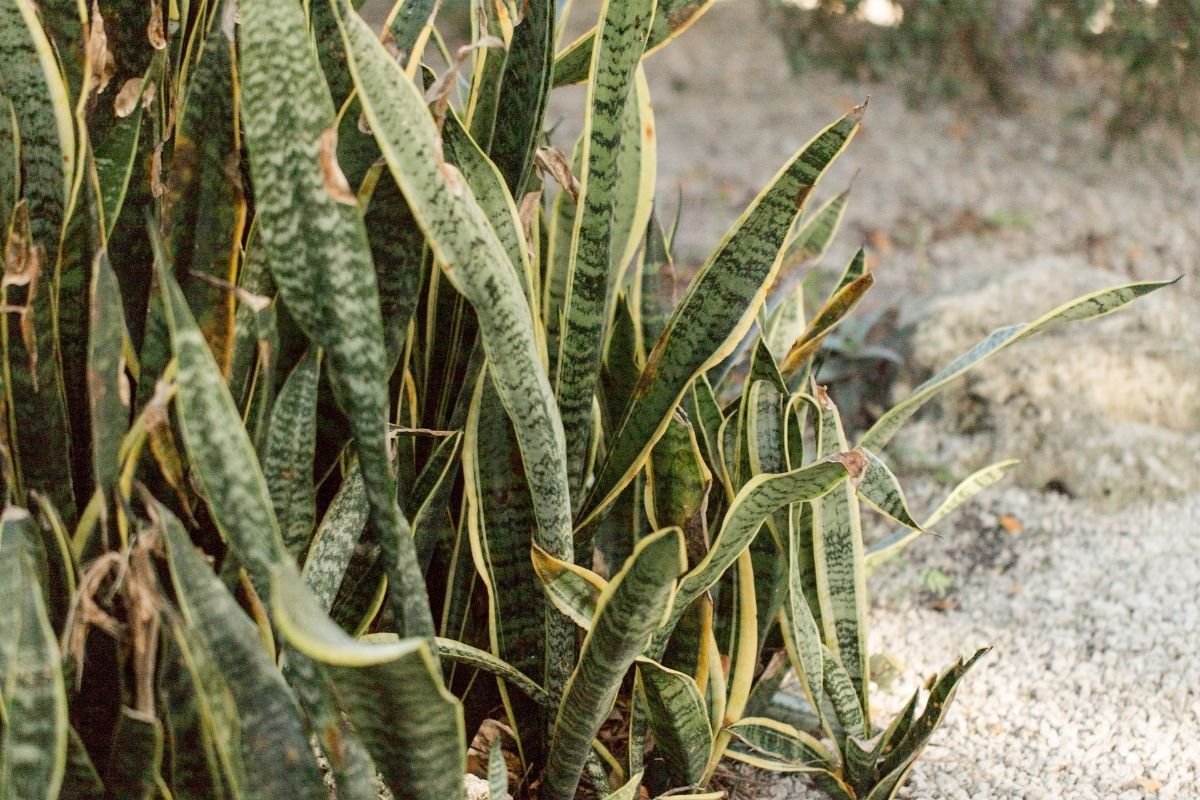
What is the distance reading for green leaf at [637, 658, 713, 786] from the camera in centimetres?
104

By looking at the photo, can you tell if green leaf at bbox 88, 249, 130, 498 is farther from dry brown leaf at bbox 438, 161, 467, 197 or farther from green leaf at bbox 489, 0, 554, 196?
green leaf at bbox 489, 0, 554, 196

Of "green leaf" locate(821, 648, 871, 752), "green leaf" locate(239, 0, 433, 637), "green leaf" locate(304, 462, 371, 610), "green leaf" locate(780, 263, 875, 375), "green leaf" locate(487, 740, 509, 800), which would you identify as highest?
"green leaf" locate(239, 0, 433, 637)

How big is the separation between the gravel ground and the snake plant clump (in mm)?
348

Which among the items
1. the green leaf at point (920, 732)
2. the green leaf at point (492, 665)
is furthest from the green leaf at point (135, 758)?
the green leaf at point (920, 732)

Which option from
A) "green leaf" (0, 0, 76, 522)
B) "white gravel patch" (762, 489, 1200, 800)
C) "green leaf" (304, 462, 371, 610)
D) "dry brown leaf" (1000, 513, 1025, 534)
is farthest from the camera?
"dry brown leaf" (1000, 513, 1025, 534)

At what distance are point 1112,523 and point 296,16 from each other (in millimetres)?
1750

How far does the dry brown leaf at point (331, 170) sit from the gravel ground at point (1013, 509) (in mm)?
853

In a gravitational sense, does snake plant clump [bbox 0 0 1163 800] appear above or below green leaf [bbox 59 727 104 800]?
above

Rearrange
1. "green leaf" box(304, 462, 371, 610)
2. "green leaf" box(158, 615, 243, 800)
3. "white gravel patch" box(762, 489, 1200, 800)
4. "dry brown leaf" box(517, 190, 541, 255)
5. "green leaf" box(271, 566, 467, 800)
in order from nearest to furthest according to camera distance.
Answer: "green leaf" box(271, 566, 467, 800) < "green leaf" box(158, 615, 243, 800) < "green leaf" box(304, 462, 371, 610) < "dry brown leaf" box(517, 190, 541, 255) < "white gravel patch" box(762, 489, 1200, 800)

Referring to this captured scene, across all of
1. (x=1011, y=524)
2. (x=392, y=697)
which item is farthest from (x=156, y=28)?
(x=1011, y=524)

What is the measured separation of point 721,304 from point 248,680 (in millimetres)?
512

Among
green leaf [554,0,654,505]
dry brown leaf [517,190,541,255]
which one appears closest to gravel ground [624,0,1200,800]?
green leaf [554,0,654,505]

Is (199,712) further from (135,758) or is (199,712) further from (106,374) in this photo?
(106,374)

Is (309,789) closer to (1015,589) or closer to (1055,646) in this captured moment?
(1055,646)
